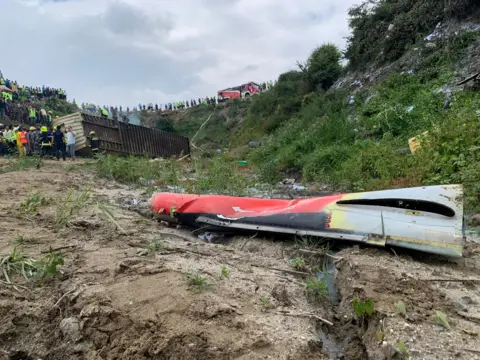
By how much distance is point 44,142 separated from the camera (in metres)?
13.5

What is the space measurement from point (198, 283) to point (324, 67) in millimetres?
18502

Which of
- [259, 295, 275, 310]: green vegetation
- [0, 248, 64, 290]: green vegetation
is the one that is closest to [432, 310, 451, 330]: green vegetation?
[259, 295, 275, 310]: green vegetation

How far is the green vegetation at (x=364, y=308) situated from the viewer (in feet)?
7.33

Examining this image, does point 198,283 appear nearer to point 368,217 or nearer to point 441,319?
point 441,319

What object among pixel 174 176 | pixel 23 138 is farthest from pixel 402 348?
pixel 23 138

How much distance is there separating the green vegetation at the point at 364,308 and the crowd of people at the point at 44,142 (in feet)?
38.8

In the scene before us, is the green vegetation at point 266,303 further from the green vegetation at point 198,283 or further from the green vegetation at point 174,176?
the green vegetation at point 174,176

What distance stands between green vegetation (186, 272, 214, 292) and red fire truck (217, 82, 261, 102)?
37.3 metres

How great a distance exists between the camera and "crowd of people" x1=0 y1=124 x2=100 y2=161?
13219 mm

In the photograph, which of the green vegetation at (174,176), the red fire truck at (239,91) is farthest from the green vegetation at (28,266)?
the red fire truck at (239,91)

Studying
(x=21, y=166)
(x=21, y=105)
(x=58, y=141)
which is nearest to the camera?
(x=21, y=166)

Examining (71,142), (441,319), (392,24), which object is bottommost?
(441,319)

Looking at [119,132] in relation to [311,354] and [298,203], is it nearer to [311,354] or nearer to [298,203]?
[298,203]

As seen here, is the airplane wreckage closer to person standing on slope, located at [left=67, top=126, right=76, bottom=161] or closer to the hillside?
the hillside
